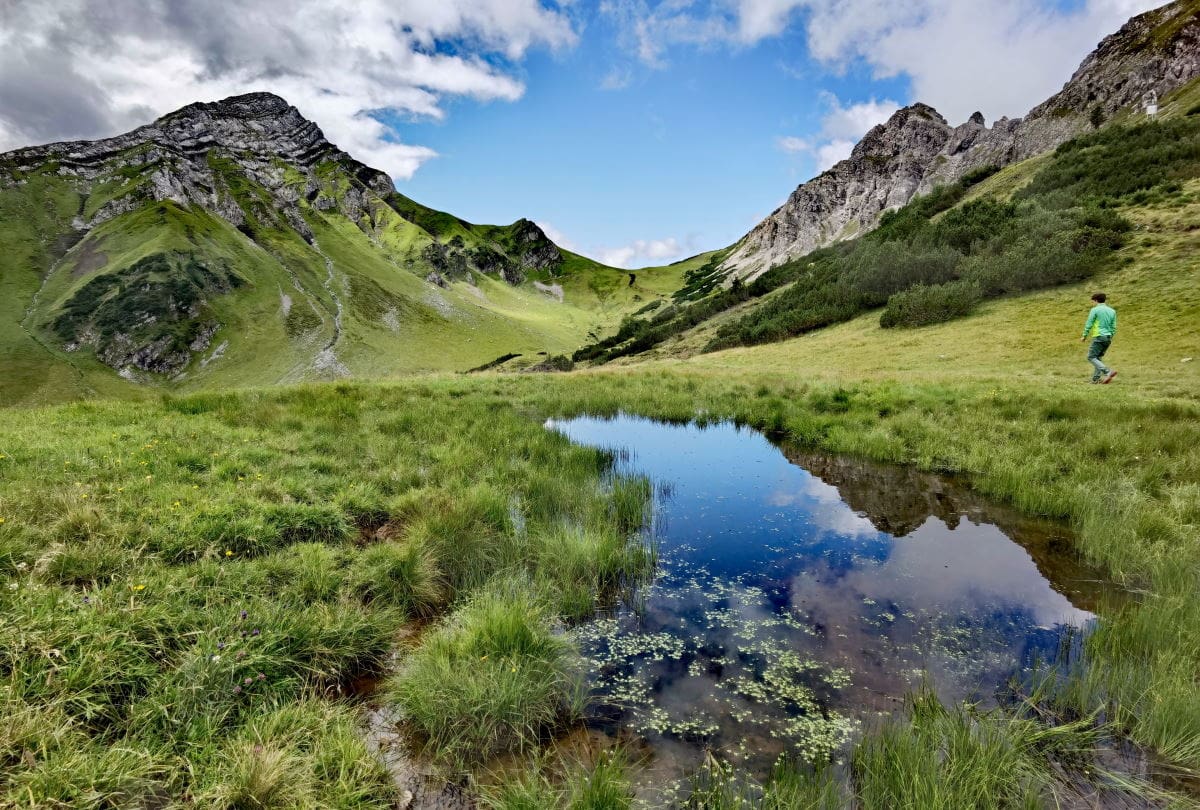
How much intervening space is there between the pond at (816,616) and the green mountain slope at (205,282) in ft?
268

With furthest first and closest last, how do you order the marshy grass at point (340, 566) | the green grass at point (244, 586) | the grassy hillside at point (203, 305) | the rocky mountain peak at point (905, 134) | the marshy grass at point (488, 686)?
the rocky mountain peak at point (905, 134)
the grassy hillside at point (203, 305)
the marshy grass at point (488, 686)
the marshy grass at point (340, 566)
the green grass at point (244, 586)

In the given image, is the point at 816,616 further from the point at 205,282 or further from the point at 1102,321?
the point at 205,282

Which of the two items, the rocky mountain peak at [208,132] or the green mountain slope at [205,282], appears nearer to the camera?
the green mountain slope at [205,282]

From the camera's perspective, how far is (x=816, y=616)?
675 cm

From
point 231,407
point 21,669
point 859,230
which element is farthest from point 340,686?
point 859,230

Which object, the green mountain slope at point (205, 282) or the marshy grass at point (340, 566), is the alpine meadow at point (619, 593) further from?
the green mountain slope at point (205, 282)

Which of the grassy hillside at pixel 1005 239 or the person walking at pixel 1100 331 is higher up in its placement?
the grassy hillside at pixel 1005 239

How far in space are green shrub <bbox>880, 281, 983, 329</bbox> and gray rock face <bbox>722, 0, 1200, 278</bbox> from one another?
67.1 meters

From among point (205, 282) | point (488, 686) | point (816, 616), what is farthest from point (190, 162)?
point (816, 616)

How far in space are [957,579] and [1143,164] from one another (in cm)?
5708

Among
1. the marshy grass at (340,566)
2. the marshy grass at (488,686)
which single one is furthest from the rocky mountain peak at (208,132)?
the marshy grass at (488,686)

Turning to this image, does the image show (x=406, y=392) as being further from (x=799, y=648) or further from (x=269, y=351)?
(x=269, y=351)

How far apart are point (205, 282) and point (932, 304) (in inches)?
5609

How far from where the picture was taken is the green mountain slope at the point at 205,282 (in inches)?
4013
